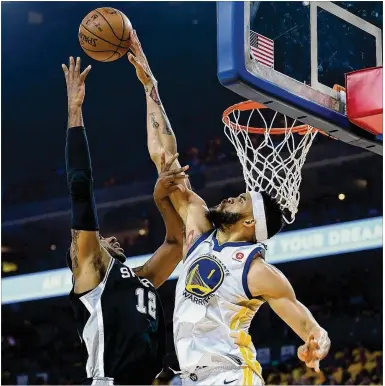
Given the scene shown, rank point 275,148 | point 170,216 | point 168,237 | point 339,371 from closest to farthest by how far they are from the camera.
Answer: point 170,216, point 168,237, point 275,148, point 339,371

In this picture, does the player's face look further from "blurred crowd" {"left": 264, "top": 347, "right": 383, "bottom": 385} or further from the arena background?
"blurred crowd" {"left": 264, "top": 347, "right": 383, "bottom": 385}

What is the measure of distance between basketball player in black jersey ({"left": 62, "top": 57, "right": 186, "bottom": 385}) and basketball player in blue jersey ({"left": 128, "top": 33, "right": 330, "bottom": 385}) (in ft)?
0.52

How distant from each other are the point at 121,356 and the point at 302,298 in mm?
6210

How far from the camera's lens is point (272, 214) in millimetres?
3988

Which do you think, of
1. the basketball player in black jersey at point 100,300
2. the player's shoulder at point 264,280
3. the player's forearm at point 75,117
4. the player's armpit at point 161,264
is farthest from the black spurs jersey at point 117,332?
the player's forearm at point 75,117

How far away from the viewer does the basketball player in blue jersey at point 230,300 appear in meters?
3.66

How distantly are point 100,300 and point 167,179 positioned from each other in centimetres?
70

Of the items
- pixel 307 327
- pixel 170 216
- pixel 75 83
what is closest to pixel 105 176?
pixel 170 216

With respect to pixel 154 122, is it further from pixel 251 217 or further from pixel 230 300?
pixel 230 300

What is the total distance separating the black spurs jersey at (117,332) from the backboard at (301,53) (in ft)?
3.42

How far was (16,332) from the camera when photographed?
1116 centimetres

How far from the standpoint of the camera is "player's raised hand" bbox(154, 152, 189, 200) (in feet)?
13.4

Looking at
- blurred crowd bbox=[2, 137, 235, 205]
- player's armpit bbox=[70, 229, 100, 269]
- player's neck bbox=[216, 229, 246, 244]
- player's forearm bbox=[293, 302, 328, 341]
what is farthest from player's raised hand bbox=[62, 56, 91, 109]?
blurred crowd bbox=[2, 137, 235, 205]

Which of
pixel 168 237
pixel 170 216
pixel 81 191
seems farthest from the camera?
pixel 168 237
